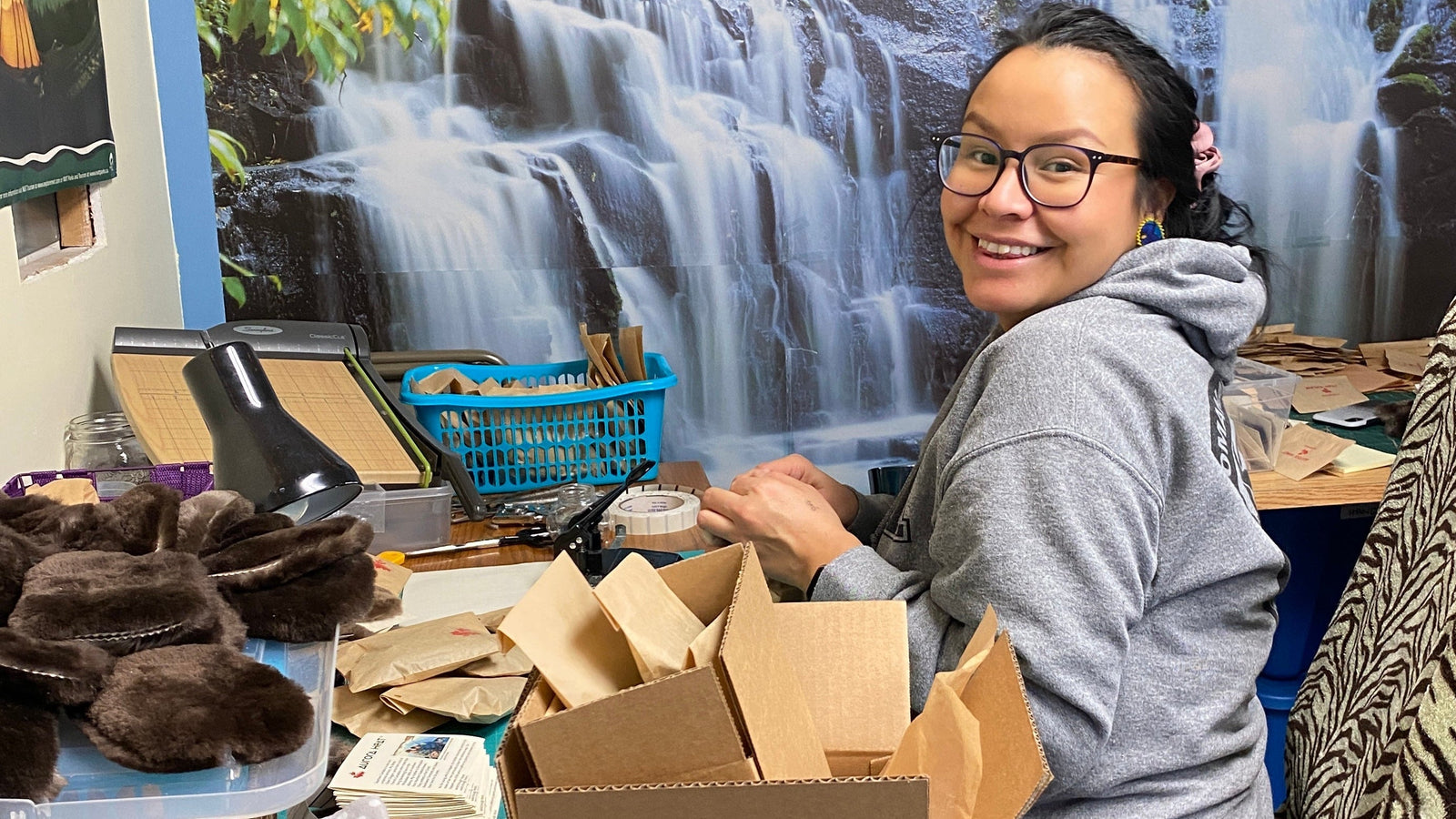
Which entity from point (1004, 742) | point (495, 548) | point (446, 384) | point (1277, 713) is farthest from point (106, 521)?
point (1277, 713)

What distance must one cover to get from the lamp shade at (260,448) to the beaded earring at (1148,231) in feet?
2.75

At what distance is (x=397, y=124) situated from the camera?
2336 millimetres

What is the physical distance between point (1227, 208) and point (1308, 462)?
84 centimetres

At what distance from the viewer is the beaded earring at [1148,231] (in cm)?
125

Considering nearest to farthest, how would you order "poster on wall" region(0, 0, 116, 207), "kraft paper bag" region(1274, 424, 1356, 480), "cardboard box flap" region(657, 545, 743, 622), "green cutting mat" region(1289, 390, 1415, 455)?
"cardboard box flap" region(657, 545, 743, 622) → "poster on wall" region(0, 0, 116, 207) → "kraft paper bag" region(1274, 424, 1356, 480) → "green cutting mat" region(1289, 390, 1415, 455)

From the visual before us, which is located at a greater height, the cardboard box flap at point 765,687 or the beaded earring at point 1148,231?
the beaded earring at point 1148,231

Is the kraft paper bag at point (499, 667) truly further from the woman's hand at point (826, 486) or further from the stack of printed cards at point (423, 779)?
the woman's hand at point (826, 486)

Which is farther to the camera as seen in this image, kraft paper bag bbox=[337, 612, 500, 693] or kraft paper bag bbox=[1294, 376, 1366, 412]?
kraft paper bag bbox=[1294, 376, 1366, 412]

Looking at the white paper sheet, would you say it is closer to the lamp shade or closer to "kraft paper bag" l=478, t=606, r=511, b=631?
"kraft paper bag" l=478, t=606, r=511, b=631

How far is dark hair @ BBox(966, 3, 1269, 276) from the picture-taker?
1204mm

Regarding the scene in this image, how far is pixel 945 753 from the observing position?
0.65 meters

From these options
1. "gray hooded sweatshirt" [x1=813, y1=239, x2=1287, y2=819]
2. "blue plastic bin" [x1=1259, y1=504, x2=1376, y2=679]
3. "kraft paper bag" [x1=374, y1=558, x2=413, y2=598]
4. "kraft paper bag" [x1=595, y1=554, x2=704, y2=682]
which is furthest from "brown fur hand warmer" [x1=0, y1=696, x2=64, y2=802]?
"blue plastic bin" [x1=1259, y1=504, x2=1376, y2=679]

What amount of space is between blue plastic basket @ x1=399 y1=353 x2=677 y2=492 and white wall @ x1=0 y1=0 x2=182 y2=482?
0.45 m

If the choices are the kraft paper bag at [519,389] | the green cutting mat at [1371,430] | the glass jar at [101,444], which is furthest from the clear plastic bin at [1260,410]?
the glass jar at [101,444]
